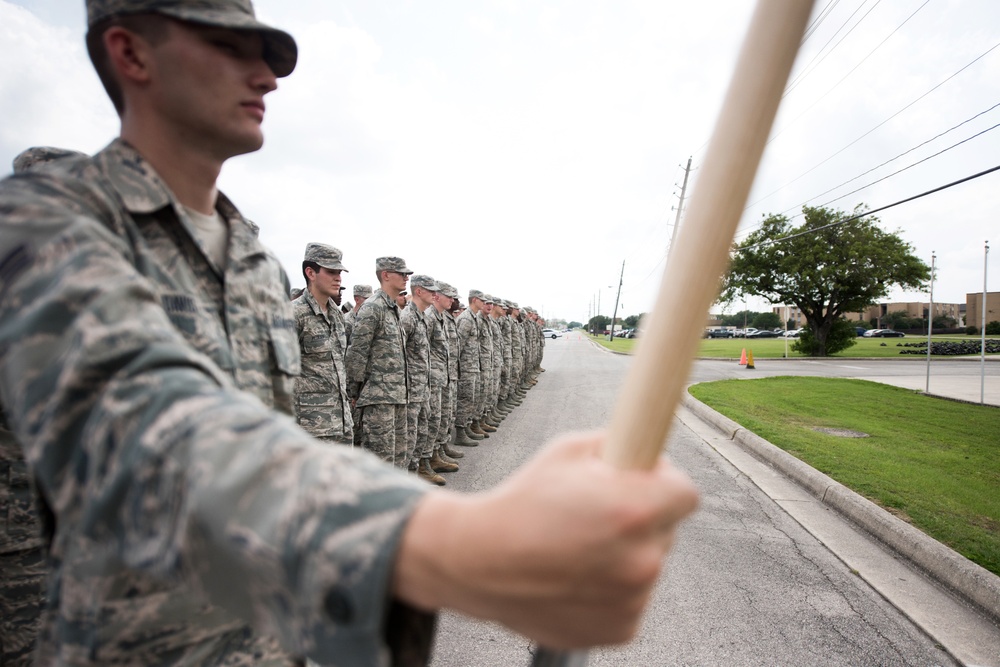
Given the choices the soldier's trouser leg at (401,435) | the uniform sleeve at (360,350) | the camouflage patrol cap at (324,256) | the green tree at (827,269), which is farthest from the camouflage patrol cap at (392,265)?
the green tree at (827,269)

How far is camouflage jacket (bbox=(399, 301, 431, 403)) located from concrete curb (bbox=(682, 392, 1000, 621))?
454 centimetres

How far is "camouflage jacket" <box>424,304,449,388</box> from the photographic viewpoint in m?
7.89

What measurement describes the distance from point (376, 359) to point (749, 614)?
4232 millimetres

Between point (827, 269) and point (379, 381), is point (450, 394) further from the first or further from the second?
point (827, 269)

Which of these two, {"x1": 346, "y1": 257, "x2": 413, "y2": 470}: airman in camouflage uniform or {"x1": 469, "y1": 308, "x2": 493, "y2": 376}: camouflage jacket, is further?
{"x1": 469, "y1": 308, "x2": 493, "y2": 376}: camouflage jacket

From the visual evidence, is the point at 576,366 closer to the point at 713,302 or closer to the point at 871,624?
the point at 871,624

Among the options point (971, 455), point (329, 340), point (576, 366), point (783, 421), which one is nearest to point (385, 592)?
point (329, 340)

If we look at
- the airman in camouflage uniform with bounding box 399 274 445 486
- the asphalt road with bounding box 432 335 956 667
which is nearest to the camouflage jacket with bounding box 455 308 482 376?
the airman in camouflage uniform with bounding box 399 274 445 486

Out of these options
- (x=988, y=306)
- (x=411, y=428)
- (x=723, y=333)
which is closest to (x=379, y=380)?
(x=411, y=428)

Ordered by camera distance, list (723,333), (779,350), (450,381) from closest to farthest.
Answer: (450,381) < (779,350) < (723,333)

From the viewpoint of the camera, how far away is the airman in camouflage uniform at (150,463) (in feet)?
1.79

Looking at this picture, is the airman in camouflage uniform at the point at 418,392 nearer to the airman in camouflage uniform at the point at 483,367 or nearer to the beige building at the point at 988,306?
the airman in camouflage uniform at the point at 483,367

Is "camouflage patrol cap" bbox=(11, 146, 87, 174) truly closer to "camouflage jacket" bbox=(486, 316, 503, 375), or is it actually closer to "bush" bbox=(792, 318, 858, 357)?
"camouflage jacket" bbox=(486, 316, 503, 375)

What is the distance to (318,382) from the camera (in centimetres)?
484
